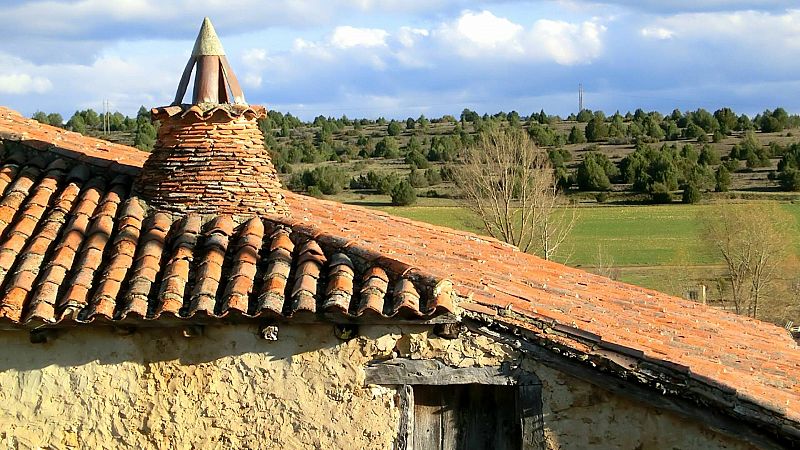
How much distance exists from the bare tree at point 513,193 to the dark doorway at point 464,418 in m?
34.3

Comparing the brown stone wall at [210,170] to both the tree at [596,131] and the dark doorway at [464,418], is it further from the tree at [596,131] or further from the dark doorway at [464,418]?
the tree at [596,131]

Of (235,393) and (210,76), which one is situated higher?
(210,76)

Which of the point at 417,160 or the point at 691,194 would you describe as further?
the point at 417,160

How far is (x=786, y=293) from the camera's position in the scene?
121ft

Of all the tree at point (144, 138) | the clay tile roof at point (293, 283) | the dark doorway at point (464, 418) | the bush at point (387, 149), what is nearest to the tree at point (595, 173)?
the bush at point (387, 149)

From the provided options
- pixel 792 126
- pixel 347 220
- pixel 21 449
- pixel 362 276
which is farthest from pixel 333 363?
pixel 792 126

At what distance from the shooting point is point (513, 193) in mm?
46750

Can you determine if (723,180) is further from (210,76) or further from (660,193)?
(210,76)

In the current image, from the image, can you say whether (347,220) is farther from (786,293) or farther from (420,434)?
(786,293)

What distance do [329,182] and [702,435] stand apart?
4477 centimetres

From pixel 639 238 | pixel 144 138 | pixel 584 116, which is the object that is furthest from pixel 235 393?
pixel 584 116

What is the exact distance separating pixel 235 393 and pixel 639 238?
42.3 meters

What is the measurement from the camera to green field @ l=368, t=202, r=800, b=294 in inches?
1617

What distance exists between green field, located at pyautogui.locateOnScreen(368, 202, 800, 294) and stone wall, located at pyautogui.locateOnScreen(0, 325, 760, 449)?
3064 cm
